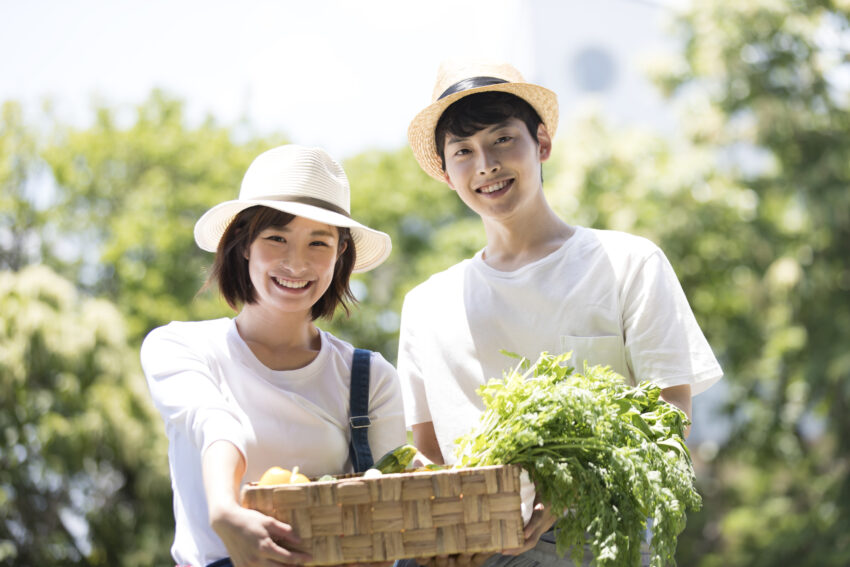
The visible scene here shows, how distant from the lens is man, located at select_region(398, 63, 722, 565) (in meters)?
2.76

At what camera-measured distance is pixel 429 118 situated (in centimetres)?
314

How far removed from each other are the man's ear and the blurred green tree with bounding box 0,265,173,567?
10.9 meters

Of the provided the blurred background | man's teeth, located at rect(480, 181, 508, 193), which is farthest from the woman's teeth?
the blurred background

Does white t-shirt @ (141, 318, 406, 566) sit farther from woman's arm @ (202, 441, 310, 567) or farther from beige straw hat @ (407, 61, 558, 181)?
beige straw hat @ (407, 61, 558, 181)

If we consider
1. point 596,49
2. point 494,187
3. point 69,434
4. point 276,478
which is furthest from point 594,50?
point 276,478

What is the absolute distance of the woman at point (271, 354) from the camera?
242cm

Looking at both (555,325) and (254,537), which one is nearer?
(254,537)

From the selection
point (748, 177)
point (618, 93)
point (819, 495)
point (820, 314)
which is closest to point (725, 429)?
point (819, 495)

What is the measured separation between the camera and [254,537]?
6.47 feet

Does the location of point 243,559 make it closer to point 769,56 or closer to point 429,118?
point 429,118

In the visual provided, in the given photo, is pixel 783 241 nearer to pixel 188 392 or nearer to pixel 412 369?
pixel 412 369

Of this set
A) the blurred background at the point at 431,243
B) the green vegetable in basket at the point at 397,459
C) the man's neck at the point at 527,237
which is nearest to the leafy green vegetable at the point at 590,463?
the green vegetable in basket at the point at 397,459

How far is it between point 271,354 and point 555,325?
86cm

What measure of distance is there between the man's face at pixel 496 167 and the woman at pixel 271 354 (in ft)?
1.13
